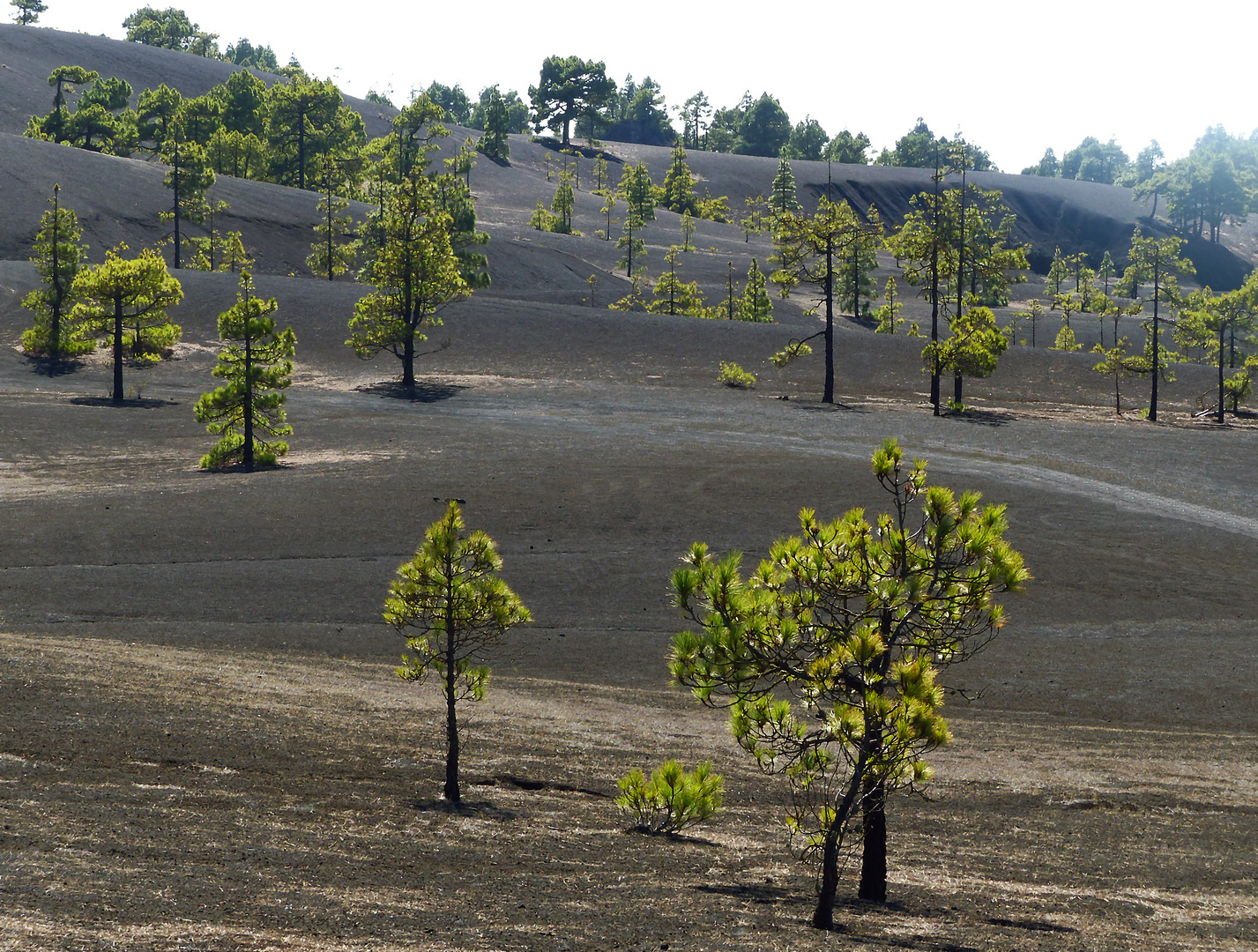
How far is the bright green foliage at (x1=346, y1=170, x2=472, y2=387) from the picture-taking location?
55.5 m

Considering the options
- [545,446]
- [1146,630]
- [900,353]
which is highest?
[900,353]

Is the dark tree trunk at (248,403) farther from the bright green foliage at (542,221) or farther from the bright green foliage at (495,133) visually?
the bright green foliage at (495,133)

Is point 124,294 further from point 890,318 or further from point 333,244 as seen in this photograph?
point 890,318

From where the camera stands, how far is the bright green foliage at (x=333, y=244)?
85.6 m

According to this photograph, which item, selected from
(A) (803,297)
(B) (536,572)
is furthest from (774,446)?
(A) (803,297)

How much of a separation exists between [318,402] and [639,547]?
1113 inches

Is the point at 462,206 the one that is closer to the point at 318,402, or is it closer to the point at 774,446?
the point at 318,402

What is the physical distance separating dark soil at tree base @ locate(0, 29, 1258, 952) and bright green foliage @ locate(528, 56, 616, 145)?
5472 inches

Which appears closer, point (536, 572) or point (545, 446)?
point (536, 572)

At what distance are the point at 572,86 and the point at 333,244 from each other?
101 m

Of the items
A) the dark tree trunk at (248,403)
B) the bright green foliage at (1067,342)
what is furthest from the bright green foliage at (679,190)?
the dark tree trunk at (248,403)

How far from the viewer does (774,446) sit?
136ft

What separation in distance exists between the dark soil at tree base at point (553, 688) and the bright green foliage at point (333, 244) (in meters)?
32.1

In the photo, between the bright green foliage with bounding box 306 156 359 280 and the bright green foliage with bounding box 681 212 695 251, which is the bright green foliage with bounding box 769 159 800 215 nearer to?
the bright green foliage with bounding box 681 212 695 251
